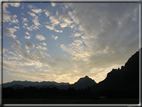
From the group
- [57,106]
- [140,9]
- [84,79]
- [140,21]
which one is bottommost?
[84,79]

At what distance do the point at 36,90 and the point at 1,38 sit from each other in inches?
1837

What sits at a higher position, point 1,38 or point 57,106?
point 1,38

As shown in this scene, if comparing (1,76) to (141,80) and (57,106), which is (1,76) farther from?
(141,80)

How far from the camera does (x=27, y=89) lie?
49781 millimetres

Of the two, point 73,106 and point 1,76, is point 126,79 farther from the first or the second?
point 1,76

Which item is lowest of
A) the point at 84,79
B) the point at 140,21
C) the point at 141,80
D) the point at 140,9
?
the point at 84,79

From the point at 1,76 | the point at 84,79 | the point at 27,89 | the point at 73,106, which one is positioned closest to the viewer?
the point at 73,106

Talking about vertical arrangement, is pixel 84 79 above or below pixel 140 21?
below

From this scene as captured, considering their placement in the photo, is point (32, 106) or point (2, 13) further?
point (2, 13)

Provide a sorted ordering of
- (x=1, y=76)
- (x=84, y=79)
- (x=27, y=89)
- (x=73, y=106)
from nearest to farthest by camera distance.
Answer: (x=73, y=106), (x=1, y=76), (x=27, y=89), (x=84, y=79)

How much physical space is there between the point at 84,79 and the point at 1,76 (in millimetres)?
101768

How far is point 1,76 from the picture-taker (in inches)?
401

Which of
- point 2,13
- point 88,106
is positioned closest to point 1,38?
point 2,13

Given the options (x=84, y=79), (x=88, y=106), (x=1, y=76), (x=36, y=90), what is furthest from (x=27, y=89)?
(x=84, y=79)
